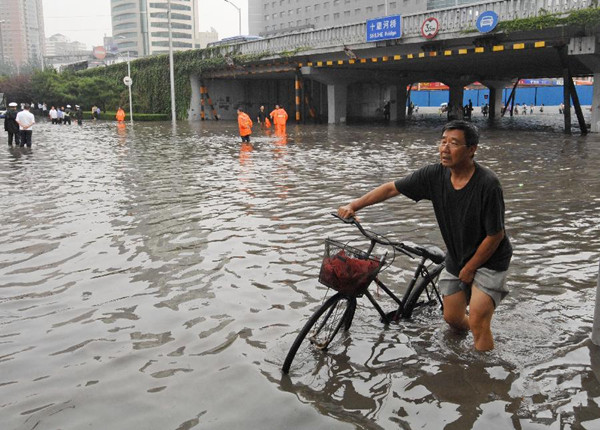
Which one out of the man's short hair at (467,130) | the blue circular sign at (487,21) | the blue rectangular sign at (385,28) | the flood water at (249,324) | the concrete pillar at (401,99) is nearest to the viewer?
the flood water at (249,324)

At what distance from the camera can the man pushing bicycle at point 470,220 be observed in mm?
3949

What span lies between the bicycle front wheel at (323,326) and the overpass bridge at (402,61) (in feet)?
70.6

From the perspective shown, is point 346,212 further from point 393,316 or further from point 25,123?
point 25,123

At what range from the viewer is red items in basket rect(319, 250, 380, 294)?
4043 millimetres

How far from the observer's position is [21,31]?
513 feet

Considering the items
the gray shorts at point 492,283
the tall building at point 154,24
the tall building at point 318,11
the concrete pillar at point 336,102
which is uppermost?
the tall building at point 154,24

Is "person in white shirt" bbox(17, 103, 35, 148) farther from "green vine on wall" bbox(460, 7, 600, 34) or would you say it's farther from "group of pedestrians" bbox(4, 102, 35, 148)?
"green vine on wall" bbox(460, 7, 600, 34)

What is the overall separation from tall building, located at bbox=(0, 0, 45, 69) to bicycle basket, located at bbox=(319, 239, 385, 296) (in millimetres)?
162789

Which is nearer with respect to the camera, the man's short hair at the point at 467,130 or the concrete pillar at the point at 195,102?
the man's short hair at the point at 467,130

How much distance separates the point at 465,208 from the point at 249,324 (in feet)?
7.00

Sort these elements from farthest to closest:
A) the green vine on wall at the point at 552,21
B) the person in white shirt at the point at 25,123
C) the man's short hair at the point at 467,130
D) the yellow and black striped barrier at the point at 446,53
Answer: the yellow and black striped barrier at the point at 446,53 → the green vine on wall at the point at 552,21 → the person in white shirt at the point at 25,123 → the man's short hair at the point at 467,130

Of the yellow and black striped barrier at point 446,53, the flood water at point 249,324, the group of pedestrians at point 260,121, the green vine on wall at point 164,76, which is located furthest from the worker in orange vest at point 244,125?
the green vine on wall at point 164,76

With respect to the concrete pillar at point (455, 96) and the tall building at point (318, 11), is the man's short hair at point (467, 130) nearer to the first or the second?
the concrete pillar at point (455, 96)

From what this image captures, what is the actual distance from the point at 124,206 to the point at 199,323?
17.9 feet
